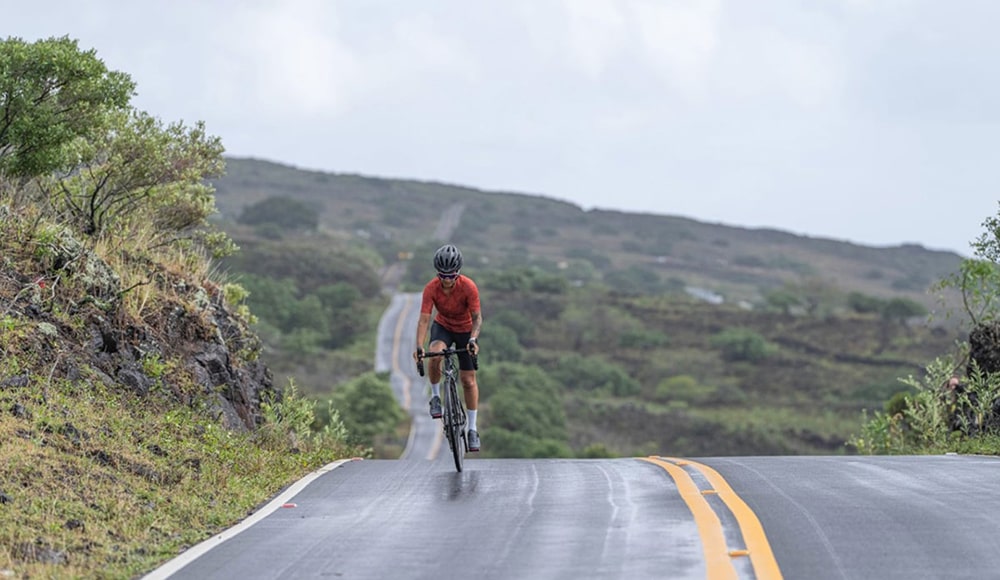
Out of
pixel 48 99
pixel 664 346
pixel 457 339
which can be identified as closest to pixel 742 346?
pixel 664 346

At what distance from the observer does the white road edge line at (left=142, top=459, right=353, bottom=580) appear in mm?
8289

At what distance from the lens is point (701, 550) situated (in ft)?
27.3

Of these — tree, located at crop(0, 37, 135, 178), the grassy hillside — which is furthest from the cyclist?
the grassy hillside

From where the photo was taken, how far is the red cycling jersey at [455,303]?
13.4 meters

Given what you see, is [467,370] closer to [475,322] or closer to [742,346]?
[475,322]

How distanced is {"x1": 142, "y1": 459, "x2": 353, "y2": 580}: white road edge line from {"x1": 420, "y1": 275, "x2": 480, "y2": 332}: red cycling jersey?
2019 millimetres

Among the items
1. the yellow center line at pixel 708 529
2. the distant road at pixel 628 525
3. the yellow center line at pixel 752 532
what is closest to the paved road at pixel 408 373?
the distant road at pixel 628 525

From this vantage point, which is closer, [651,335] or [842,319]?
[651,335]

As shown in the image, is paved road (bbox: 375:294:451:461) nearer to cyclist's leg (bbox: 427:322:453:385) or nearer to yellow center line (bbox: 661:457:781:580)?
cyclist's leg (bbox: 427:322:453:385)

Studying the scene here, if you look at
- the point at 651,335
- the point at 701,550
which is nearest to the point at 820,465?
the point at 701,550

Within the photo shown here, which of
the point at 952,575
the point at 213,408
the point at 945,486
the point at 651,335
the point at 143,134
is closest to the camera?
the point at 952,575

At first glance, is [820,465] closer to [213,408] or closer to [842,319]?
[213,408]

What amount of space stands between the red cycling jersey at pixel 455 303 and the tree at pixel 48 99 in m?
5.14

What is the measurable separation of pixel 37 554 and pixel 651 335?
84408 mm
